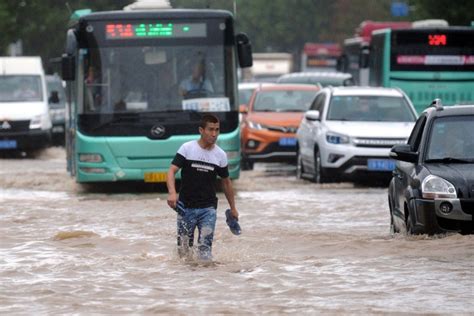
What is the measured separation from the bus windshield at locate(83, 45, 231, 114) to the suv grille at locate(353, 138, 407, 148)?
2678 millimetres

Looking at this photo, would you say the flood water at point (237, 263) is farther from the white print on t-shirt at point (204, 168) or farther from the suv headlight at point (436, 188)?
the white print on t-shirt at point (204, 168)

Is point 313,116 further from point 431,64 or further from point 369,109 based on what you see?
point 431,64

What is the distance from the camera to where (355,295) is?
11.9 m

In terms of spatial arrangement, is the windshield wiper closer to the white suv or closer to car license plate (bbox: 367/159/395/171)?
the white suv

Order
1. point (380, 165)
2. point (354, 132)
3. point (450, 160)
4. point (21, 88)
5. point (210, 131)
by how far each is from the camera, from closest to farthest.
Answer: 1. point (210, 131)
2. point (450, 160)
3. point (380, 165)
4. point (354, 132)
5. point (21, 88)

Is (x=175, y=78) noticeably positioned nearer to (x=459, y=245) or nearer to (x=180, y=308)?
(x=459, y=245)

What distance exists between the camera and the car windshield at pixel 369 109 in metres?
25.7

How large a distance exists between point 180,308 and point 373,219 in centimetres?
851

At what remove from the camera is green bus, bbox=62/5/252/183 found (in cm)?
2302

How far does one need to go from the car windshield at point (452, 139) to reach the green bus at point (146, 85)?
7805 millimetres

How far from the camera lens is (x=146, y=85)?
23.0 m

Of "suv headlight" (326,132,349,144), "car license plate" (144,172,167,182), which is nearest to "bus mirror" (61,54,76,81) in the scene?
"car license plate" (144,172,167,182)

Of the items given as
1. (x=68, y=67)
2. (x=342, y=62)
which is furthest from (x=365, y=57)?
(x=68, y=67)

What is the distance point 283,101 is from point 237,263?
56.8 ft
